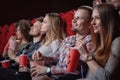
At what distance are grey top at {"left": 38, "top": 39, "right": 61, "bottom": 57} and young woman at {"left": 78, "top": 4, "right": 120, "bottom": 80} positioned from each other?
483 millimetres

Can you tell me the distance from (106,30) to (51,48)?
67cm

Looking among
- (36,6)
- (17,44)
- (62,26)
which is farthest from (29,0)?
(62,26)

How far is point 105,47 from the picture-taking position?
1.34 m

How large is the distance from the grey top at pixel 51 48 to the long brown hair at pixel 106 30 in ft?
1.72

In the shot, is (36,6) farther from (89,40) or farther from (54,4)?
(89,40)

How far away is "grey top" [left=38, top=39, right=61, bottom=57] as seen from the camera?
191cm

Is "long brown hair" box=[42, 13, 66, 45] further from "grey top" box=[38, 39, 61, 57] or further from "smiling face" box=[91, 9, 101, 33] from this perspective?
"smiling face" box=[91, 9, 101, 33]

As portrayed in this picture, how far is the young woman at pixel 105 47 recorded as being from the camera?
1.26 meters

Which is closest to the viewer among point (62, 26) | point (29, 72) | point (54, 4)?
point (29, 72)

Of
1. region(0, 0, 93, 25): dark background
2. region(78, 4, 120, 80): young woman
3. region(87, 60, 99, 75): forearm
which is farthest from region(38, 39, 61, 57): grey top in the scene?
region(0, 0, 93, 25): dark background

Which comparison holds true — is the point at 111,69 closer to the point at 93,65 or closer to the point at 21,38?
the point at 93,65

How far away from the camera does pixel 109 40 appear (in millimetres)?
1337

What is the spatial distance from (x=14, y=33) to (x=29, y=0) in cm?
133

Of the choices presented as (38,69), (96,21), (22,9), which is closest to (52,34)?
(38,69)
